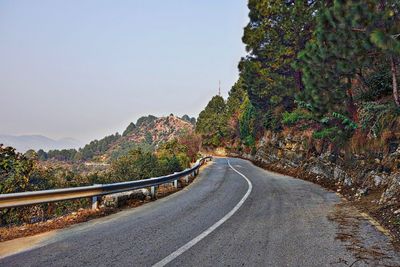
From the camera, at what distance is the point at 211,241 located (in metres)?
5.31

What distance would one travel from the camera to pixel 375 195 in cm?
926

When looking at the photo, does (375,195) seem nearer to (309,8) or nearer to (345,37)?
(345,37)

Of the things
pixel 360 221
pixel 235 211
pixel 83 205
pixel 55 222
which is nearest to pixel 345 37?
pixel 360 221

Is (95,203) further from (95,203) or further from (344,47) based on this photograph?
(344,47)

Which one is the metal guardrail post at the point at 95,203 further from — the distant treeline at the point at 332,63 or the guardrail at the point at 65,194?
the distant treeline at the point at 332,63

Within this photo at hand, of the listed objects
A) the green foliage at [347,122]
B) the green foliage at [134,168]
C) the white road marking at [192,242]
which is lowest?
the white road marking at [192,242]

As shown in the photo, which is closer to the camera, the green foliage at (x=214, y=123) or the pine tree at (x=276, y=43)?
the pine tree at (x=276, y=43)

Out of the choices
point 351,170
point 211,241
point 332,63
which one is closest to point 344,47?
point 332,63

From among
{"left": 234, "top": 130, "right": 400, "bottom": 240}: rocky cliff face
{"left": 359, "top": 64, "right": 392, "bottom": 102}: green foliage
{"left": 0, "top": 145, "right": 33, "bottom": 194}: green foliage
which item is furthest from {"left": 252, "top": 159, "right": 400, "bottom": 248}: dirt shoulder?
{"left": 0, "top": 145, "right": 33, "bottom": 194}: green foliage

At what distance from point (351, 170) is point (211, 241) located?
9275mm

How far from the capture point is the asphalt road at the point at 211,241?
441cm

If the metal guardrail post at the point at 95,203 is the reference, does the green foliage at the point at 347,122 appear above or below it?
above

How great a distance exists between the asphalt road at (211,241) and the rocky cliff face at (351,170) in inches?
49.5

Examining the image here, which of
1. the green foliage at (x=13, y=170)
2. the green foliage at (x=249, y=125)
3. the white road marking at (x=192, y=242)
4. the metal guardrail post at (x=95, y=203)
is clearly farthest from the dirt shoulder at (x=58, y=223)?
the green foliage at (x=249, y=125)
